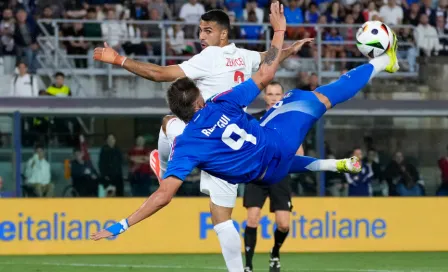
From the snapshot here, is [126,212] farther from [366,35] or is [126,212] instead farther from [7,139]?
[366,35]

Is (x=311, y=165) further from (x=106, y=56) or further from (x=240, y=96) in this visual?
(x=106, y=56)

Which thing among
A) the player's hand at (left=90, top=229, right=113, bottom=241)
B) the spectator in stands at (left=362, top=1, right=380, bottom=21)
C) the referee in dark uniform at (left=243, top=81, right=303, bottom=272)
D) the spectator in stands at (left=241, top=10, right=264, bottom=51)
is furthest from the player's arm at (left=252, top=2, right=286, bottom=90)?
the spectator in stands at (left=362, top=1, right=380, bottom=21)

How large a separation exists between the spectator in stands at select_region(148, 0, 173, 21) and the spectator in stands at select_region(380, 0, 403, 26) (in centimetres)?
436

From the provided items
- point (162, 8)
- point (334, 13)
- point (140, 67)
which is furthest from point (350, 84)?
point (334, 13)

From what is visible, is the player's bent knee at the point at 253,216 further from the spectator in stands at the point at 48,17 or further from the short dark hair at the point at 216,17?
the spectator in stands at the point at 48,17

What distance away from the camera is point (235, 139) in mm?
9188

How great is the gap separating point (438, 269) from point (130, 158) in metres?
6.23

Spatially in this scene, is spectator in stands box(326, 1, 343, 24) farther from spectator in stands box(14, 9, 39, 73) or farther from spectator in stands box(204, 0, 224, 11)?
spectator in stands box(14, 9, 39, 73)

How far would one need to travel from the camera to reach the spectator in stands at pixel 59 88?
757 inches

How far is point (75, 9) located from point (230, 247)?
11780mm

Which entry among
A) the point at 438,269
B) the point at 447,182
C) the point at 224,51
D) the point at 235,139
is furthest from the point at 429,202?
the point at 235,139

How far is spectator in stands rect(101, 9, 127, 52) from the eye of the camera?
20438mm

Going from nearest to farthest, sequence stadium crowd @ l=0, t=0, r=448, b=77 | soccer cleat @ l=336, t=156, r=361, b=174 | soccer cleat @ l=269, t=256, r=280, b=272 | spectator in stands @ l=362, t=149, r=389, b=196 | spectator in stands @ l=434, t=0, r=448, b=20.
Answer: soccer cleat @ l=336, t=156, r=361, b=174 < soccer cleat @ l=269, t=256, r=280, b=272 < spectator in stands @ l=362, t=149, r=389, b=196 < stadium crowd @ l=0, t=0, r=448, b=77 < spectator in stands @ l=434, t=0, r=448, b=20

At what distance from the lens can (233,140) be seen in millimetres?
9180
